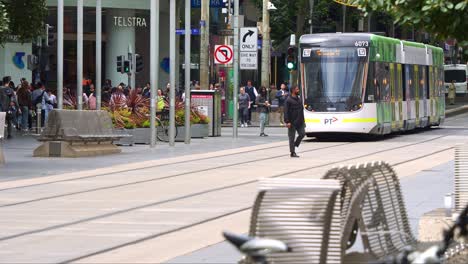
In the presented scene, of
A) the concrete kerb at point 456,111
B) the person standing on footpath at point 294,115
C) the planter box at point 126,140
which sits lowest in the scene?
the planter box at point 126,140

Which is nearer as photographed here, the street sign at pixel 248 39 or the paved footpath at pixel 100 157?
the paved footpath at pixel 100 157

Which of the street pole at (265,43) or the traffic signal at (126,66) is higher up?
the street pole at (265,43)

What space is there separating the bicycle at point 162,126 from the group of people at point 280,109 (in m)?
3.73

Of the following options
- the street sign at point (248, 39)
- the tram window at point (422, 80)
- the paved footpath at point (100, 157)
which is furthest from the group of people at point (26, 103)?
the tram window at point (422, 80)

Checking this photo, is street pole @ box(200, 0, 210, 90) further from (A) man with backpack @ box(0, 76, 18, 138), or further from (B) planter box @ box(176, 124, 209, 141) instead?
(A) man with backpack @ box(0, 76, 18, 138)

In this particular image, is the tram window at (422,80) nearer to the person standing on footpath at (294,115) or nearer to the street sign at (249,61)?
the street sign at (249,61)

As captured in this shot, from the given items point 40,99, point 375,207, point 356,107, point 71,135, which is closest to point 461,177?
point 375,207

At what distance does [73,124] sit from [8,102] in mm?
9895

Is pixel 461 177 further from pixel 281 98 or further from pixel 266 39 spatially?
pixel 266 39

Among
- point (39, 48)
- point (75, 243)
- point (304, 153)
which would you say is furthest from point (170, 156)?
point (39, 48)

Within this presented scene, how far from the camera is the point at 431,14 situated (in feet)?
41.1

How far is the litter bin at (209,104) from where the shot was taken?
4297 centimetres

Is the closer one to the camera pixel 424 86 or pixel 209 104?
pixel 209 104

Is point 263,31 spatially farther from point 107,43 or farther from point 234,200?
point 234,200
